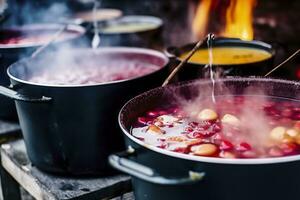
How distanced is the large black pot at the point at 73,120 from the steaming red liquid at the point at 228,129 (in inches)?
9.5

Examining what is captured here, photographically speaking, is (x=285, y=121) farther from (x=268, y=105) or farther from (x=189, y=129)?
(x=189, y=129)

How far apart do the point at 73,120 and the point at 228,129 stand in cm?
83

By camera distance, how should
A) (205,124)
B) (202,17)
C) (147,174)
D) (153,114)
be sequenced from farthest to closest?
(202,17)
(153,114)
(205,124)
(147,174)

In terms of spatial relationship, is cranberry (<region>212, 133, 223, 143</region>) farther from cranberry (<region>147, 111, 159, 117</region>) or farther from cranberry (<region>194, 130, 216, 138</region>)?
cranberry (<region>147, 111, 159, 117</region>)

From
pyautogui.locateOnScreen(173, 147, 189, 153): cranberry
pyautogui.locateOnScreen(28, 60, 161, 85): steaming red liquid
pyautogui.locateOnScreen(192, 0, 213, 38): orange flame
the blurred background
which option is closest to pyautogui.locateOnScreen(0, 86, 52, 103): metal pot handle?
pyautogui.locateOnScreen(28, 60, 161, 85): steaming red liquid

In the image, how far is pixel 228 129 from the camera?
1951mm

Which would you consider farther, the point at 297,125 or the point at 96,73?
the point at 96,73

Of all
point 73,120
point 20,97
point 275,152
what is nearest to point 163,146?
point 275,152

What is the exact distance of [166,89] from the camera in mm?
2223

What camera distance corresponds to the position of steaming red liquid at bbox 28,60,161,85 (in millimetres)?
2846

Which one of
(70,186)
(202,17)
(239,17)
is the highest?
(239,17)

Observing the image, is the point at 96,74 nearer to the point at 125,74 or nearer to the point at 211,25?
the point at 125,74

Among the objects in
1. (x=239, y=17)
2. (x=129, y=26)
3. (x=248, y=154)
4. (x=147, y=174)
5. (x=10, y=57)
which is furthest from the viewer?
(x=129, y=26)

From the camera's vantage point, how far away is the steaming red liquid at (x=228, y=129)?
1.73 m
